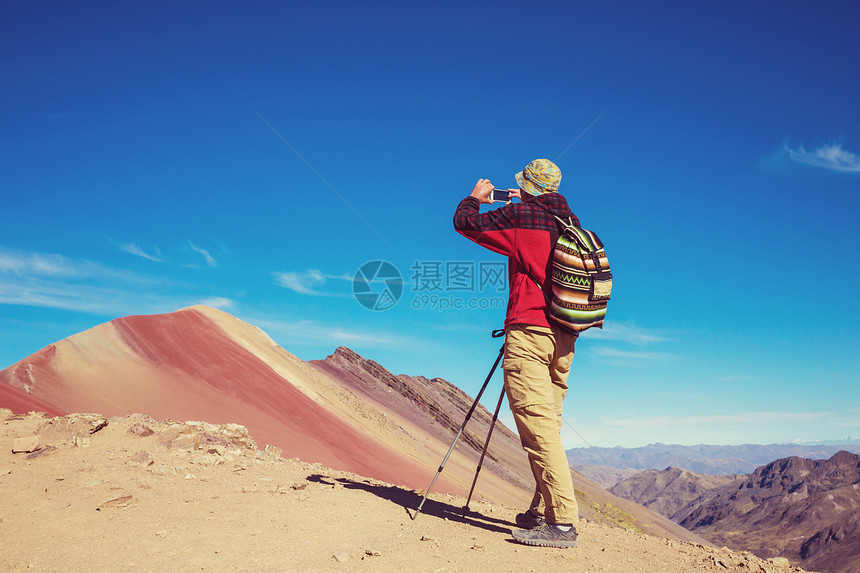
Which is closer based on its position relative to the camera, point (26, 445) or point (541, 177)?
point (541, 177)

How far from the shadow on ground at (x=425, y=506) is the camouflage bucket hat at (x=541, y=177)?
2798 millimetres

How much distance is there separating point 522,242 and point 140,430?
4.74 m

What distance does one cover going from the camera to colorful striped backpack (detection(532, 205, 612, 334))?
4016 millimetres

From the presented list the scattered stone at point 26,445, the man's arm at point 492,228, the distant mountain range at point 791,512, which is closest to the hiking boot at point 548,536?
the man's arm at point 492,228

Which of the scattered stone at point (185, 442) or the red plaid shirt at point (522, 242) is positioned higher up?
the red plaid shirt at point (522, 242)

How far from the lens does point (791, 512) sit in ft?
370

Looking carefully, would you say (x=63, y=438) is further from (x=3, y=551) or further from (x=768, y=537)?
(x=768, y=537)

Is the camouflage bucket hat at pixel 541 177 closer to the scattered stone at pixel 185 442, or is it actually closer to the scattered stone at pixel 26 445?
the scattered stone at pixel 185 442

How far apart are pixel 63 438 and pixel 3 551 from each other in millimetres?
2409

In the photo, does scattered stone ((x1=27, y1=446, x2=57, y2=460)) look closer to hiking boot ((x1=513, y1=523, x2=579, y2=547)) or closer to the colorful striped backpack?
hiking boot ((x1=513, y1=523, x2=579, y2=547))

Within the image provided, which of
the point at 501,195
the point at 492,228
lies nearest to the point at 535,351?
the point at 492,228

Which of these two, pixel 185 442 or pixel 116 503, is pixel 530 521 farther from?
pixel 185 442

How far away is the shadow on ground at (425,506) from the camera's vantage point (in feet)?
15.3

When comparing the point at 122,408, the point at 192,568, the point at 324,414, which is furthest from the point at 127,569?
the point at 324,414
